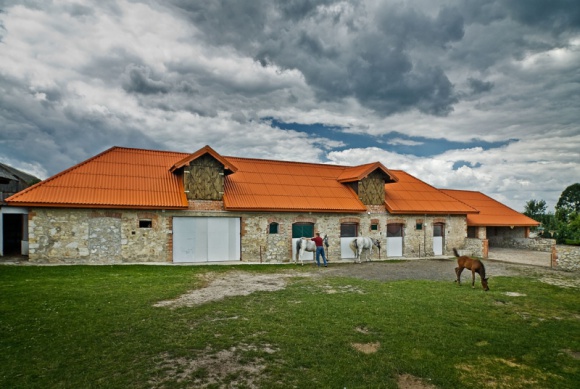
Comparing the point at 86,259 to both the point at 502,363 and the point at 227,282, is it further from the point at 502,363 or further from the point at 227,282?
the point at 502,363

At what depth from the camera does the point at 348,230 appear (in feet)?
69.0

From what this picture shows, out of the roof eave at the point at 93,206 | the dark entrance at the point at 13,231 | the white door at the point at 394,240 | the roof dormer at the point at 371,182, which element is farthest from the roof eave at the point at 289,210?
the dark entrance at the point at 13,231

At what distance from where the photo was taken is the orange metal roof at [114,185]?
15.2 meters

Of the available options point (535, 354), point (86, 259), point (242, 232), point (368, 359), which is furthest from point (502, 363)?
point (86, 259)

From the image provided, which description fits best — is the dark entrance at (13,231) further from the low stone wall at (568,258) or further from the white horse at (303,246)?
the low stone wall at (568,258)

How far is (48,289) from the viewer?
10180 mm

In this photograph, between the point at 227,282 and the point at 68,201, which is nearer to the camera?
the point at 227,282

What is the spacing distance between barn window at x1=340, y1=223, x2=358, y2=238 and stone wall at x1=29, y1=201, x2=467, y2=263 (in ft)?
0.99

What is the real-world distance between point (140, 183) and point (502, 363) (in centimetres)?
1681

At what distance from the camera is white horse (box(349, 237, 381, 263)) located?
1972 cm

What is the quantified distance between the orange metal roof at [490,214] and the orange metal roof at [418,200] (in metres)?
2.70

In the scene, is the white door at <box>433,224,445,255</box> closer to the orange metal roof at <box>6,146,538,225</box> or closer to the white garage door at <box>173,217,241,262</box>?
the orange metal roof at <box>6,146,538,225</box>

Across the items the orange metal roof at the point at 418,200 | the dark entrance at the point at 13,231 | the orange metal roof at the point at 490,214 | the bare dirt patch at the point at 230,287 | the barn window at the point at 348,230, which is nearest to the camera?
the bare dirt patch at the point at 230,287

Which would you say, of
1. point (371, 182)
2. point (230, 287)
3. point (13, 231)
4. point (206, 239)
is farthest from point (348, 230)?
point (13, 231)
